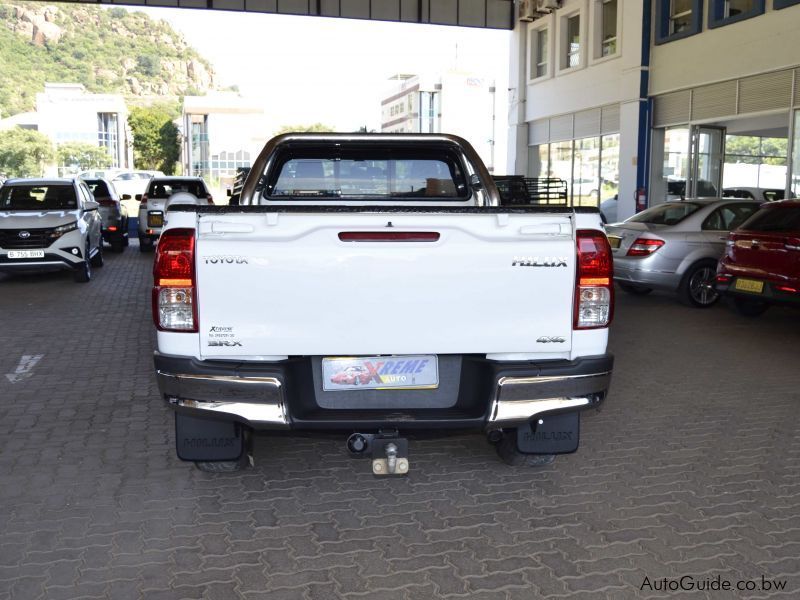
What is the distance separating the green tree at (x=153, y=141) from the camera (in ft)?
279

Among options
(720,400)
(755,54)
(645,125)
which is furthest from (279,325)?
(645,125)

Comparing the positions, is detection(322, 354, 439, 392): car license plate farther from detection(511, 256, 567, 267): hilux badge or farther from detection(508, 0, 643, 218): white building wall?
detection(508, 0, 643, 218): white building wall

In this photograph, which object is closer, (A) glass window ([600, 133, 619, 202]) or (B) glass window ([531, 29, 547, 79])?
(A) glass window ([600, 133, 619, 202])

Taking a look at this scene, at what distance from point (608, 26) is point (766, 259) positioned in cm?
1612

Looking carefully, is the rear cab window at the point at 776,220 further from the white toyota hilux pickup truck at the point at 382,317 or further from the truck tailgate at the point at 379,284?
the truck tailgate at the point at 379,284

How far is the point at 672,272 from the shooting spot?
1144 cm

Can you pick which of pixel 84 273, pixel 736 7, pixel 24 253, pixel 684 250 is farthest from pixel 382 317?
pixel 736 7

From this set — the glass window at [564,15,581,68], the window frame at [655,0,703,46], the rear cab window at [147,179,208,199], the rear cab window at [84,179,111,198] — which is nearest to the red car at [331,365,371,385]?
the rear cab window at [147,179,208,199]

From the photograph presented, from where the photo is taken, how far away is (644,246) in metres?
11.5

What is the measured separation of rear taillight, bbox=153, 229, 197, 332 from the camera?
359 centimetres

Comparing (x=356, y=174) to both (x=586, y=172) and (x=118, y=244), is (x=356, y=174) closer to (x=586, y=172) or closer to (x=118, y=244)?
(x=118, y=244)

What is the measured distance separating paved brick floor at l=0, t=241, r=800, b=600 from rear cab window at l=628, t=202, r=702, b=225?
18.4 ft

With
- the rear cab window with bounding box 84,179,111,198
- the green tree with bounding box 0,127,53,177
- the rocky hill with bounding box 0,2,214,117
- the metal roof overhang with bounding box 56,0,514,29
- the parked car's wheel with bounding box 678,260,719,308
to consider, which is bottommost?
the parked car's wheel with bounding box 678,260,719,308

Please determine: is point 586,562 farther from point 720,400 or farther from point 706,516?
point 720,400
